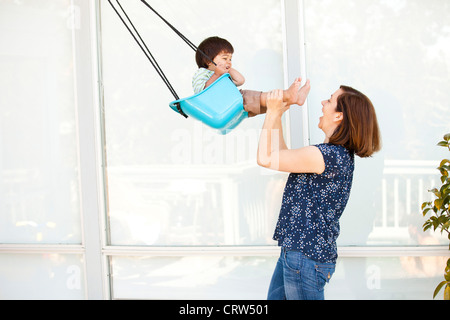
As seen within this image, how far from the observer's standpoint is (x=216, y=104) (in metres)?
1.78

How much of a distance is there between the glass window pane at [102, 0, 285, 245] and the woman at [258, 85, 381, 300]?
3.20ft

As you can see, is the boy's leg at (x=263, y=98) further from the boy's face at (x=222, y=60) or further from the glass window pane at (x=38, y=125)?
the glass window pane at (x=38, y=125)

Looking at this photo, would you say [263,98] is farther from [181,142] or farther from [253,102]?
[181,142]

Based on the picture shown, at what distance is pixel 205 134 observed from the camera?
2.84m

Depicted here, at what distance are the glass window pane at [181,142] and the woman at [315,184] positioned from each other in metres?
0.98

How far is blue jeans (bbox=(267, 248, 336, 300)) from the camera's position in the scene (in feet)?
Result: 5.56

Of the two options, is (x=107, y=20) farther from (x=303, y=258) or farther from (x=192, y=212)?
(x=303, y=258)

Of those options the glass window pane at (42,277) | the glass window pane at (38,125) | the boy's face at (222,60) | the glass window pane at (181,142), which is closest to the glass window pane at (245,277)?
the glass window pane at (181,142)

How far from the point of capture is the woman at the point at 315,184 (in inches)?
66.9

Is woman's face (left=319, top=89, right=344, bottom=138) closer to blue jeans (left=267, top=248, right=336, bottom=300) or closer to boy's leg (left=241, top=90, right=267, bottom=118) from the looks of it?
boy's leg (left=241, top=90, right=267, bottom=118)

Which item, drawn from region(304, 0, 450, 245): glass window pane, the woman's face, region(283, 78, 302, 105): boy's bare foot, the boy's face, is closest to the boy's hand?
the boy's face

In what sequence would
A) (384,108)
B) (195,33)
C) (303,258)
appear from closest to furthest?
(303,258), (384,108), (195,33)
